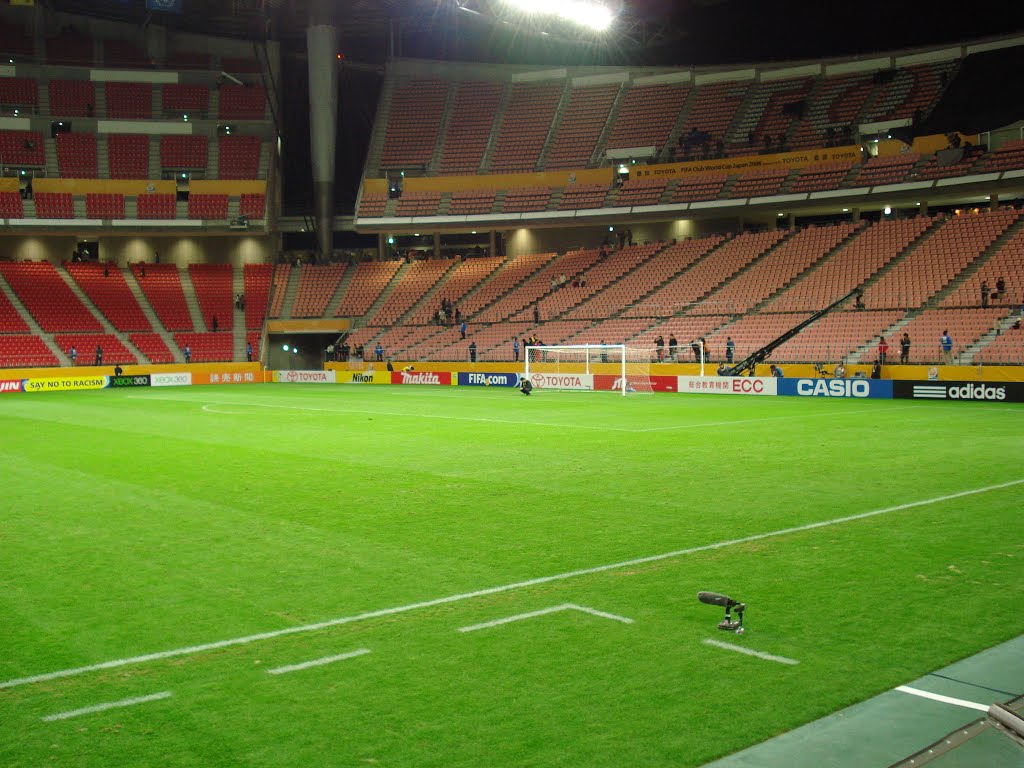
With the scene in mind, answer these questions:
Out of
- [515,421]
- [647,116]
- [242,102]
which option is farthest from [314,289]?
[515,421]

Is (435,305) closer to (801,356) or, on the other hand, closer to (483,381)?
(483,381)

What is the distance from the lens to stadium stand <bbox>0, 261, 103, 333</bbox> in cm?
5438

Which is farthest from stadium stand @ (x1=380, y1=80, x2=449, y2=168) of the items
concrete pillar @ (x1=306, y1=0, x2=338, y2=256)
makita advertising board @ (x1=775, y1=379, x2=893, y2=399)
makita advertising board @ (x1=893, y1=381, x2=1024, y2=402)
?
makita advertising board @ (x1=893, y1=381, x2=1024, y2=402)

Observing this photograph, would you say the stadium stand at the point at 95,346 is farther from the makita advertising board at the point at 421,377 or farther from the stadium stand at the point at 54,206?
the makita advertising board at the point at 421,377

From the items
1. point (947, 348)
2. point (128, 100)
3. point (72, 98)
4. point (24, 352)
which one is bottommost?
point (947, 348)

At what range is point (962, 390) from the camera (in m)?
30.6

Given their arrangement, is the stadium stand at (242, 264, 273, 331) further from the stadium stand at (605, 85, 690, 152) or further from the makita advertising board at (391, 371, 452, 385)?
the stadium stand at (605, 85, 690, 152)

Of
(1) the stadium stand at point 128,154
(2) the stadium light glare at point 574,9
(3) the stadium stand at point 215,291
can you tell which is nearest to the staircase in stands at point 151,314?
(3) the stadium stand at point 215,291

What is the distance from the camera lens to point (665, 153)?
188ft

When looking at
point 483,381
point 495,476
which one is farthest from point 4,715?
point 483,381

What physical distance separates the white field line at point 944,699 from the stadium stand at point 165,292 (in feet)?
190

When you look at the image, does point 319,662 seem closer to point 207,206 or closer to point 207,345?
point 207,345

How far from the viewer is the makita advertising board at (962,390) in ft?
96.4

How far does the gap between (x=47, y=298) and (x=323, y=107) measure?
21.5 metres
